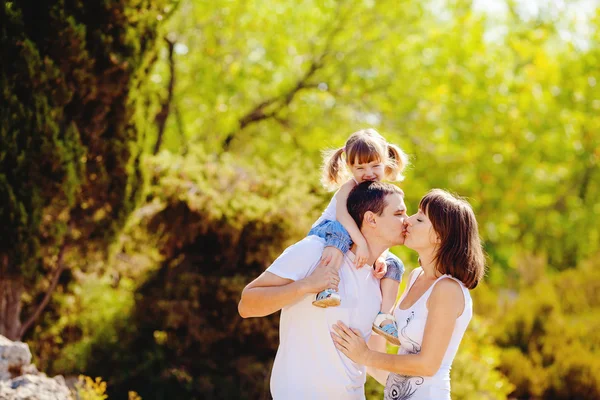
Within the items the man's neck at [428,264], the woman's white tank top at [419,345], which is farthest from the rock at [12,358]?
the man's neck at [428,264]

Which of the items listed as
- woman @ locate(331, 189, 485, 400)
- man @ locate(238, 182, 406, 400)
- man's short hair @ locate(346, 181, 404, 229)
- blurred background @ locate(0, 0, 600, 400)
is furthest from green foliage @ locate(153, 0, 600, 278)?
woman @ locate(331, 189, 485, 400)

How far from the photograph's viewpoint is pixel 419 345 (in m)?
2.90

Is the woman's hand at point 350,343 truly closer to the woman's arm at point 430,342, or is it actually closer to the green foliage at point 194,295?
the woman's arm at point 430,342

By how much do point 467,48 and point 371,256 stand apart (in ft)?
35.5

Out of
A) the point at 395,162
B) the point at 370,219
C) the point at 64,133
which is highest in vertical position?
the point at 395,162

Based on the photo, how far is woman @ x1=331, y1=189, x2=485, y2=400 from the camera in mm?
2793

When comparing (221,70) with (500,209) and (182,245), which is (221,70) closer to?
(182,245)

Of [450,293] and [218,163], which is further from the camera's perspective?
[218,163]

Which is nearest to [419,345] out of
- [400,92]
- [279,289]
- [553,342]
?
[279,289]

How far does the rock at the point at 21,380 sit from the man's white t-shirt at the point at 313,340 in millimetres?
1695

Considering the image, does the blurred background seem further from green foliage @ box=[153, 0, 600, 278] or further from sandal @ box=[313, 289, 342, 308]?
sandal @ box=[313, 289, 342, 308]

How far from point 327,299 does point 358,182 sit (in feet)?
2.16

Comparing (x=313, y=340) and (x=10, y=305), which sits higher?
(x=313, y=340)

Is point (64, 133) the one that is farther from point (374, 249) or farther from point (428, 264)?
point (428, 264)
